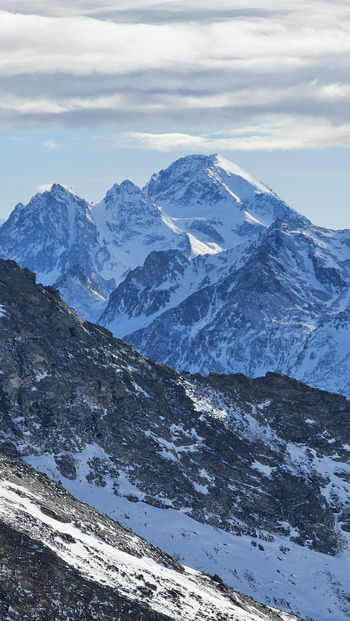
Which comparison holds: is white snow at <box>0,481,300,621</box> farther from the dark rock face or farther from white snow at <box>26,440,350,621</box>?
the dark rock face

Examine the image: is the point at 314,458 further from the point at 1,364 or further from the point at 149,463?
the point at 1,364

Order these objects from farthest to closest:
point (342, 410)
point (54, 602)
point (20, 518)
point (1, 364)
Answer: point (342, 410) < point (1, 364) < point (20, 518) < point (54, 602)

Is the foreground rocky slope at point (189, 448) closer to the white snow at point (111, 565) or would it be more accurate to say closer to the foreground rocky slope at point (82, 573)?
the foreground rocky slope at point (82, 573)

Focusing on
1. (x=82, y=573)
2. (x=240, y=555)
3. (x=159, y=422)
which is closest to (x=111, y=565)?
(x=82, y=573)

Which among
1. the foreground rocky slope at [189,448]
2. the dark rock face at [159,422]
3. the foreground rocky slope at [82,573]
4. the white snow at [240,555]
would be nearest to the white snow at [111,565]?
the foreground rocky slope at [82,573]

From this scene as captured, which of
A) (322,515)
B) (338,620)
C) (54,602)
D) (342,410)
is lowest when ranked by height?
(54,602)

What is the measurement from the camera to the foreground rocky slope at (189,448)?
14038 cm

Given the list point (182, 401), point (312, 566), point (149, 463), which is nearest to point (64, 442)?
point (149, 463)

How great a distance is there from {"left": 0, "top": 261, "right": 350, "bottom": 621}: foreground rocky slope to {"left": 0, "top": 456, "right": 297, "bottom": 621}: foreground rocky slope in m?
39.7

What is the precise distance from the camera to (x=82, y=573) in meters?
77.8

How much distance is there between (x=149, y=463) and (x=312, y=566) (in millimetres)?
26003

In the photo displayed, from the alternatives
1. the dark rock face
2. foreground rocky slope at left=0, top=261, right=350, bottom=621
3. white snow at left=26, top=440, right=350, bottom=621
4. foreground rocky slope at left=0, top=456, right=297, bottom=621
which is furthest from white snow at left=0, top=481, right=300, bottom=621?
the dark rock face

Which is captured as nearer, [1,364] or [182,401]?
[1,364]

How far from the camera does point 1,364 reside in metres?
154
